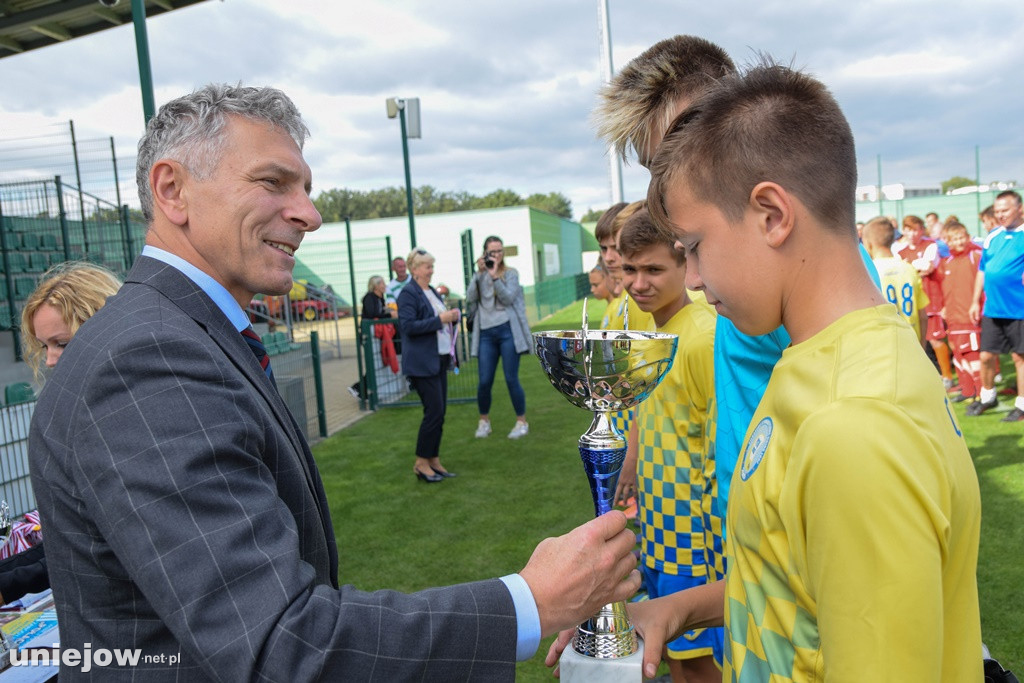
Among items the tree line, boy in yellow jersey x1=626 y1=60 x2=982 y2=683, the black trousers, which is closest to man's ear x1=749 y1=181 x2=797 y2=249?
boy in yellow jersey x1=626 y1=60 x2=982 y2=683

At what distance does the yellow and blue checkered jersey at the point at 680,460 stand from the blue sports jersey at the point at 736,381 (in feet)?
2.48

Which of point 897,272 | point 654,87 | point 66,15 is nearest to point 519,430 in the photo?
point 897,272

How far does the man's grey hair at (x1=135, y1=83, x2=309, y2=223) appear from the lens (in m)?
1.56

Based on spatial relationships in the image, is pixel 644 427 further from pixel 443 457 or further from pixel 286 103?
pixel 443 457

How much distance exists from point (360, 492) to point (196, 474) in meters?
6.01

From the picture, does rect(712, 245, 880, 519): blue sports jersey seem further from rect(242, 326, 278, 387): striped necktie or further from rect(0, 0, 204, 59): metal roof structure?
rect(0, 0, 204, 59): metal roof structure

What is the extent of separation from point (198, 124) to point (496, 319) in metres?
6.74

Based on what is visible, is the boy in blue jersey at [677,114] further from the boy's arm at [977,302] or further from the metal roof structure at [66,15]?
the boy's arm at [977,302]

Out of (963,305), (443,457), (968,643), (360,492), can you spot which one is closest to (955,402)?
(963,305)

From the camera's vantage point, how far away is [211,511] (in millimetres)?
1118

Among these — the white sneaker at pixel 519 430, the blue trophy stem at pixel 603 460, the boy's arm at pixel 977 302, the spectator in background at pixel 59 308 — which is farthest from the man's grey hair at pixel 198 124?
the boy's arm at pixel 977 302

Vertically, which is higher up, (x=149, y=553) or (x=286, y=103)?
(x=286, y=103)

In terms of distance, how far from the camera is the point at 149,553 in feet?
3.63

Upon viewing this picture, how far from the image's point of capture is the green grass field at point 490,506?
4.46 metres
